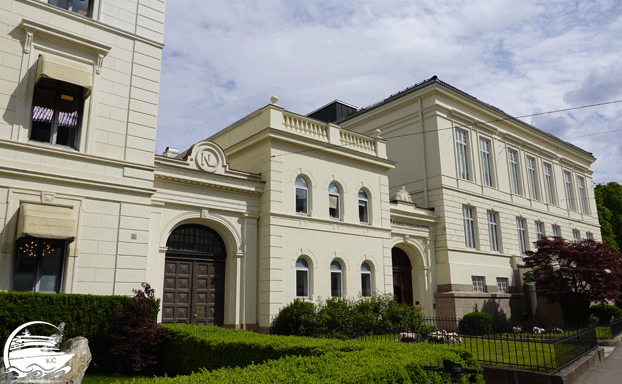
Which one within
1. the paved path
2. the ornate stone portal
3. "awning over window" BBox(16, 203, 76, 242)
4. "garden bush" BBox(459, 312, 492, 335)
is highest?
"awning over window" BBox(16, 203, 76, 242)

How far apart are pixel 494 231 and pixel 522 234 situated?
3.72 m

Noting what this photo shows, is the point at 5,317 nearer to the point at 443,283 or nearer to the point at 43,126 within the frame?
the point at 43,126

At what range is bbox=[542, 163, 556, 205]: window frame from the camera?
3550cm

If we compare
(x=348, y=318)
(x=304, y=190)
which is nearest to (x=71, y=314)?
(x=348, y=318)

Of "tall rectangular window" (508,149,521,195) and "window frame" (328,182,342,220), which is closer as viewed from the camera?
"window frame" (328,182,342,220)

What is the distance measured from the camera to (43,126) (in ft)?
43.7

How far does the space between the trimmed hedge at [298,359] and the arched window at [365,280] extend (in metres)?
10.0

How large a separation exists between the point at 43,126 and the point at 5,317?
566 centimetres

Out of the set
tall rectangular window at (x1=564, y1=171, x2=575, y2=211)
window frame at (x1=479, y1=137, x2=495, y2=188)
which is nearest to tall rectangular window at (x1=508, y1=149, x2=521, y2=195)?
window frame at (x1=479, y1=137, x2=495, y2=188)

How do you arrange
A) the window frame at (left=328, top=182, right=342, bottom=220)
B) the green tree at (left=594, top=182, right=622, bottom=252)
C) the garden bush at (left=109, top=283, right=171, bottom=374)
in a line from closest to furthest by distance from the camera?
the garden bush at (left=109, top=283, right=171, bottom=374)
the window frame at (left=328, top=182, right=342, bottom=220)
the green tree at (left=594, top=182, right=622, bottom=252)

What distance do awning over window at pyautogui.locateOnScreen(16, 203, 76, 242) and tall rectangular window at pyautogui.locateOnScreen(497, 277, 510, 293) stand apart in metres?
24.3

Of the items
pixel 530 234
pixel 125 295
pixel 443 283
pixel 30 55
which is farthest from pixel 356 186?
pixel 530 234

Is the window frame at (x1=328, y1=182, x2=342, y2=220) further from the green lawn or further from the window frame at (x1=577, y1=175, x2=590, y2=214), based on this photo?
the window frame at (x1=577, y1=175, x2=590, y2=214)

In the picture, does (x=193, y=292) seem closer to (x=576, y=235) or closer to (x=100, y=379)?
(x=100, y=379)
